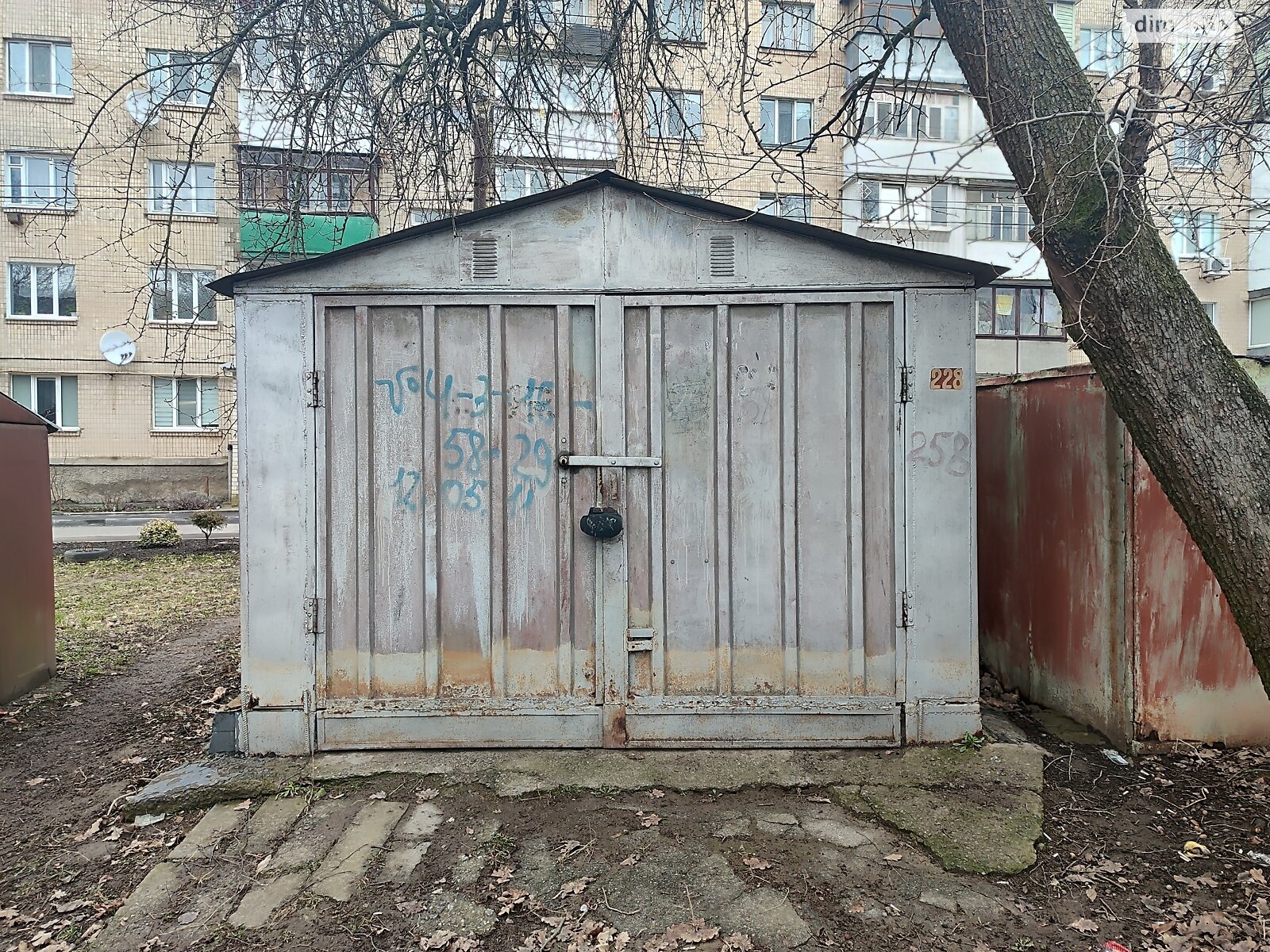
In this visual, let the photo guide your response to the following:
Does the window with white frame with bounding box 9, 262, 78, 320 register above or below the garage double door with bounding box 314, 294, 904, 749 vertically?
above

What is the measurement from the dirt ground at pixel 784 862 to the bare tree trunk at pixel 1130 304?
0.90 meters

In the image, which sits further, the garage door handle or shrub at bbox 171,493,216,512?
shrub at bbox 171,493,216,512

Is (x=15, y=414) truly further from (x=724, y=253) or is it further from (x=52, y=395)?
(x=52, y=395)

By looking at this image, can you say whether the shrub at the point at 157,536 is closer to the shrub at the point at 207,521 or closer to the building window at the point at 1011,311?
the shrub at the point at 207,521

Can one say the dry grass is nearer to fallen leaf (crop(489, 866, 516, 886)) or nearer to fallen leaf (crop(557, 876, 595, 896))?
fallen leaf (crop(489, 866, 516, 886))

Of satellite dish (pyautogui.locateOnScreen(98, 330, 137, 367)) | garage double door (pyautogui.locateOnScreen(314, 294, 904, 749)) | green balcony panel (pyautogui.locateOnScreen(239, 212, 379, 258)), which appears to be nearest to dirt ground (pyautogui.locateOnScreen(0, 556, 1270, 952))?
garage double door (pyautogui.locateOnScreen(314, 294, 904, 749))

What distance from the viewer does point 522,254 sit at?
158 inches

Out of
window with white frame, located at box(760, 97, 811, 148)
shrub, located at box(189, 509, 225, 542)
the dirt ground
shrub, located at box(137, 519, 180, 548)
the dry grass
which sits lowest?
the dirt ground

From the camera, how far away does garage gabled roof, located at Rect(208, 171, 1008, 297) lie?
386 cm

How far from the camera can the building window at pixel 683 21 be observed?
605 centimetres

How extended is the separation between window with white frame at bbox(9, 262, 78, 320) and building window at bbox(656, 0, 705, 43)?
20.3 m

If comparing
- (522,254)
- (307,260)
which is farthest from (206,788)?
(522,254)

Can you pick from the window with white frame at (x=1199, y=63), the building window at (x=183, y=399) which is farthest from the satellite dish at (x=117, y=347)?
the window with white frame at (x=1199, y=63)

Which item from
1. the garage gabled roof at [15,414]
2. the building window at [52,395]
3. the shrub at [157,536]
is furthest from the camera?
the building window at [52,395]
